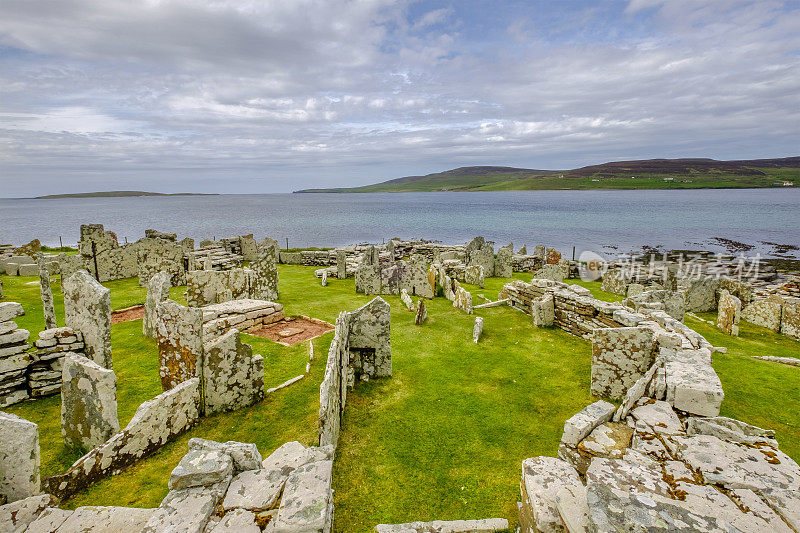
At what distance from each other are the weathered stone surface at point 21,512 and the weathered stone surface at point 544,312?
487 inches

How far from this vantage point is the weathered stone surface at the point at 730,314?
13383 mm

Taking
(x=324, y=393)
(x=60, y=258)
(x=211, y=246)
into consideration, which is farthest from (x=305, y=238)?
(x=324, y=393)

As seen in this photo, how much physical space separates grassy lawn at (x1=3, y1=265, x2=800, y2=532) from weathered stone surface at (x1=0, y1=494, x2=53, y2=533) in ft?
3.84

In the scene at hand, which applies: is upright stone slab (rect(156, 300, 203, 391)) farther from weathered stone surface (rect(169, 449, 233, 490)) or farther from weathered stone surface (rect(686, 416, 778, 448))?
weathered stone surface (rect(686, 416, 778, 448))

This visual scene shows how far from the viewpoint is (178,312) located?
24.0ft

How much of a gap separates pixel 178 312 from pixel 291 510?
5.14 meters

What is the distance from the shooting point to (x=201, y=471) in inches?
159

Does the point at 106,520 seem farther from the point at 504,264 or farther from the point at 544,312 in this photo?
the point at 504,264

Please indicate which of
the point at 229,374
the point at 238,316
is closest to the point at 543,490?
the point at 229,374

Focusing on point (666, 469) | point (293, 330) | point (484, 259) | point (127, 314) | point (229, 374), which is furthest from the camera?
point (484, 259)

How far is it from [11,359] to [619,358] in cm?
1273

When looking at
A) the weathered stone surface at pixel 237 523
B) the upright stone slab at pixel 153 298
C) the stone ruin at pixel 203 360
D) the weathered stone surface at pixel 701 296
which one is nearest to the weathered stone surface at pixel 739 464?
the weathered stone surface at pixel 237 523

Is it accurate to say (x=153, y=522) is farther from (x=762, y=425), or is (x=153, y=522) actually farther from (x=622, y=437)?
(x=762, y=425)

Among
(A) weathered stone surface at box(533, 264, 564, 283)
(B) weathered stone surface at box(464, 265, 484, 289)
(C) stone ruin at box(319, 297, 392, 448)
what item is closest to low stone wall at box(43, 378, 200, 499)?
(C) stone ruin at box(319, 297, 392, 448)
